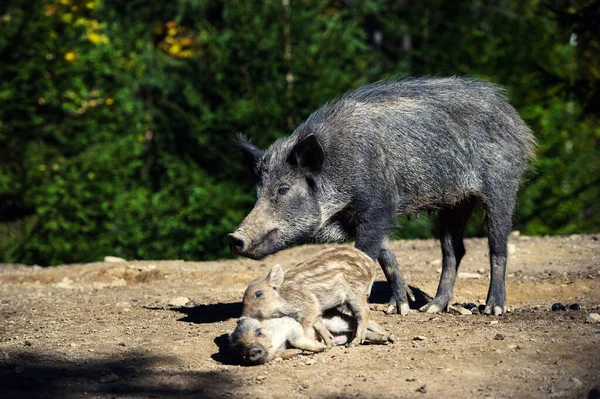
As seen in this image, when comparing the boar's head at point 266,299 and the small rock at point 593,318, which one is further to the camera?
the small rock at point 593,318

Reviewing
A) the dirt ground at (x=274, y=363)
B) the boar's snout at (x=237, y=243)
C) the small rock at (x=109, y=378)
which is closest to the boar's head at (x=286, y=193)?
the boar's snout at (x=237, y=243)

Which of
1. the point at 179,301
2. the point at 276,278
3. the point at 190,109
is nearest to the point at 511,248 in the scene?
the point at 179,301

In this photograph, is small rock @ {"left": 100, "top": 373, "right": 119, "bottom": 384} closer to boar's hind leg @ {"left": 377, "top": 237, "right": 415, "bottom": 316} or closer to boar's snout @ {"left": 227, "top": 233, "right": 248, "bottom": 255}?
boar's snout @ {"left": 227, "top": 233, "right": 248, "bottom": 255}

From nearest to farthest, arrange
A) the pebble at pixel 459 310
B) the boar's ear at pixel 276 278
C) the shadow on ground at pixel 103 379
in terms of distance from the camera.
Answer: the shadow on ground at pixel 103 379
the boar's ear at pixel 276 278
the pebble at pixel 459 310

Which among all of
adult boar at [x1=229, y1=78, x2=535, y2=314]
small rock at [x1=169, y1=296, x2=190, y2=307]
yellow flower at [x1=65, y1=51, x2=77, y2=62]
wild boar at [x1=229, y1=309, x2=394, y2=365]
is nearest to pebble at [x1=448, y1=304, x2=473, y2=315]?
adult boar at [x1=229, y1=78, x2=535, y2=314]

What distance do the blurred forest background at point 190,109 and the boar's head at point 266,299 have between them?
27.0ft

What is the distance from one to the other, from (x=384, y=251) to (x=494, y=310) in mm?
991

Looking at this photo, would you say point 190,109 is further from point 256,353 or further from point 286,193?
point 256,353

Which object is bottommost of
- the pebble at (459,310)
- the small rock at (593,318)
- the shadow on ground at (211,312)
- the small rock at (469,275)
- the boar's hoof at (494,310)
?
the small rock at (469,275)

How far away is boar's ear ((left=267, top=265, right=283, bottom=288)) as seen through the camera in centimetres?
628

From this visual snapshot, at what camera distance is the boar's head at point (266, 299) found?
6.12m

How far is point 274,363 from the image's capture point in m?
6.02

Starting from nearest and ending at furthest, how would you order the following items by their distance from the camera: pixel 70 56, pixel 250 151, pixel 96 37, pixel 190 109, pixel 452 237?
pixel 250 151 < pixel 452 237 < pixel 70 56 < pixel 190 109 < pixel 96 37

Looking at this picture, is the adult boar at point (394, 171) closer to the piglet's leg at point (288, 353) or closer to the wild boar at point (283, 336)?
the wild boar at point (283, 336)
